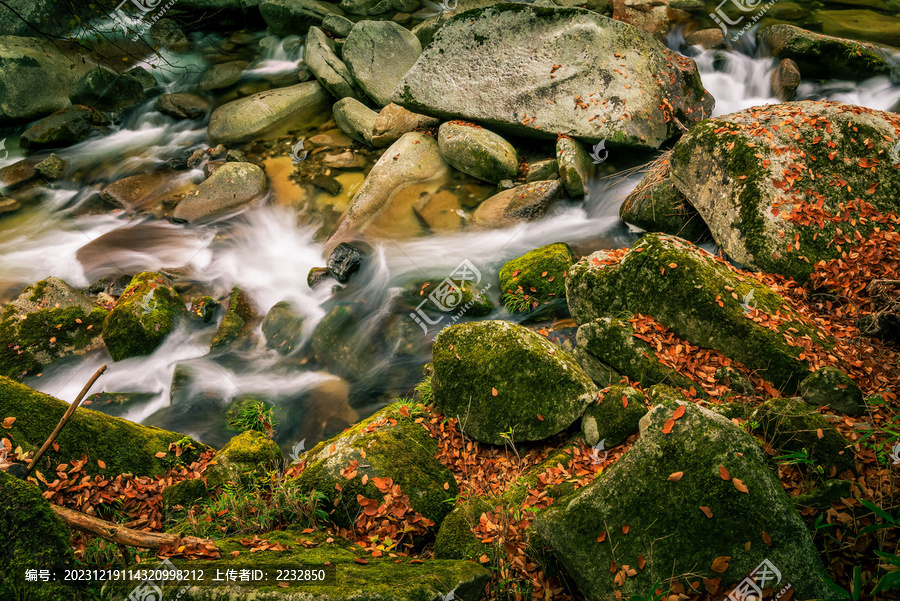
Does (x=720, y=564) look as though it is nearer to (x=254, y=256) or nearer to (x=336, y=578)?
(x=336, y=578)

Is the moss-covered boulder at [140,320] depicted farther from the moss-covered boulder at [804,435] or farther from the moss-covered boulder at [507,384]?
the moss-covered boulder at [804,435]

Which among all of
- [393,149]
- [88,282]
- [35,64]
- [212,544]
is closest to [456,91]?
[393,149]

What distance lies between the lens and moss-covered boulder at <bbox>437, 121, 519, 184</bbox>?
29.6ft

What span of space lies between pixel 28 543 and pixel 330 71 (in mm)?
11419

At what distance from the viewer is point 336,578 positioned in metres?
2.70

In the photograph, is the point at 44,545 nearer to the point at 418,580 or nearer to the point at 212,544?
the point at 212,544

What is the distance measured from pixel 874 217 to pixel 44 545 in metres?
8.25

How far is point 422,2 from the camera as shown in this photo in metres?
14.5

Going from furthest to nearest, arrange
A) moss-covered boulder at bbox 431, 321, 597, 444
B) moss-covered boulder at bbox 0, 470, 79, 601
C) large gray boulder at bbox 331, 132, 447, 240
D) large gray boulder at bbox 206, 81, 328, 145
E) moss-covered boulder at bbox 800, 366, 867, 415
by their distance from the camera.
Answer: large gray boulder at bbox 206, 81, 328, 145, large gray boulder at bbox 331, 132, 447, 240, moss-covered boulder at bbox 431, 321, 597, 444, moss-covered boulder at bbox 800, 366, 867, 415, moss-covered boulder at bbox 0, 470, 79, 601

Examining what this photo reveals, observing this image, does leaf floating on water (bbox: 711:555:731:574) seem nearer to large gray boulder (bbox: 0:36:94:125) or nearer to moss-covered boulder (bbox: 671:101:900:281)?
moss-covered boulder (bbox: 671:101:900:281)

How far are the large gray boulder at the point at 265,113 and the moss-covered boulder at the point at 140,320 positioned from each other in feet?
17.1

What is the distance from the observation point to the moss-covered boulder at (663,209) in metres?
7.01

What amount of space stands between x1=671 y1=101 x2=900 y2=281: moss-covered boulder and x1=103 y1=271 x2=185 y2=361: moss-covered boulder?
835cm

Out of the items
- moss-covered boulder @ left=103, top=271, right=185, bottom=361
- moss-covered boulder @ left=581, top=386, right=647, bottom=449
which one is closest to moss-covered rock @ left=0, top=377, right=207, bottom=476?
moss-covered boulder @ left=103, top=271, right=185, bottom=361
